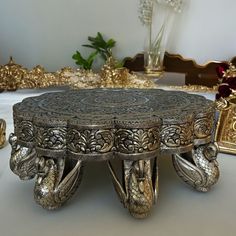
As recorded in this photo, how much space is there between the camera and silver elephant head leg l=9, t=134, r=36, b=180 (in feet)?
1.78

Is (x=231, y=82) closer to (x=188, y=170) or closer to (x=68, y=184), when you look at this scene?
(x=188, y=170)

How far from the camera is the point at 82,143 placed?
0.44m

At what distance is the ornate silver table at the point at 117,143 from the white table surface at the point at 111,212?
0.08 ft

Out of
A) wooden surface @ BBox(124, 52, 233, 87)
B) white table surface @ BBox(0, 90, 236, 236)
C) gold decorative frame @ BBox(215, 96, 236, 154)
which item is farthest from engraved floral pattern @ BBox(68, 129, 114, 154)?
wooden surface @ BBox(124, 52, 233, 87)

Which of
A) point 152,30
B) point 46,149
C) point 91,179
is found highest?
point 152,30

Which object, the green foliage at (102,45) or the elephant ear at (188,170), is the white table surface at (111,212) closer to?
the elephant ear at (188,170)

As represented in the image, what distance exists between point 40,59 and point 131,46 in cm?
39

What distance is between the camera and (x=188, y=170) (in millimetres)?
528

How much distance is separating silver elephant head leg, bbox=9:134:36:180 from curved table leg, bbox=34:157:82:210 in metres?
0.07

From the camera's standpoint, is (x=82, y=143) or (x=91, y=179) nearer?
(x=82, y=143)

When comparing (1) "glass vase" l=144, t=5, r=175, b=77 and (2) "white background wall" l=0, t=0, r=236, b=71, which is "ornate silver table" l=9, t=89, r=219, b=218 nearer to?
(1) "glass vase" l=144, t=5, r=175, b=77

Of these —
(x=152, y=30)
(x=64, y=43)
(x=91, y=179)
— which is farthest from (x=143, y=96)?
(x=64, y=43)

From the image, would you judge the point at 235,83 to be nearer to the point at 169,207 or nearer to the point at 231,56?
the point at 169,207

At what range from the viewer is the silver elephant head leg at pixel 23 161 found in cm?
54
